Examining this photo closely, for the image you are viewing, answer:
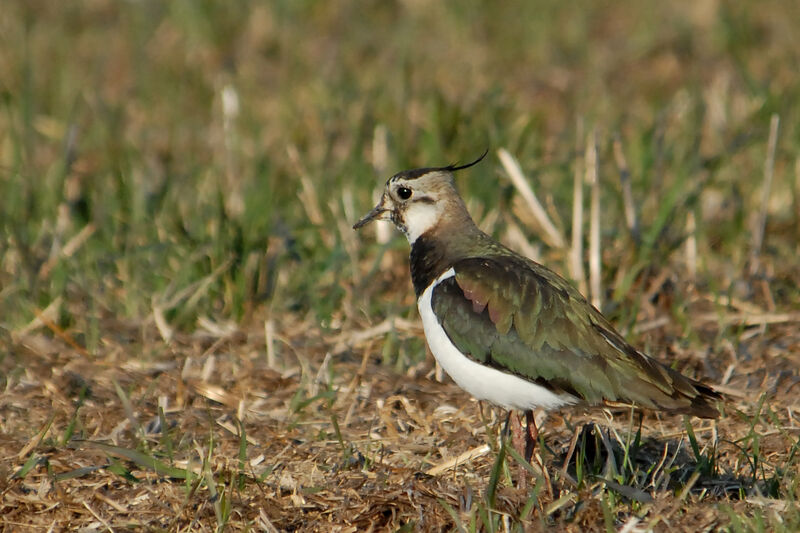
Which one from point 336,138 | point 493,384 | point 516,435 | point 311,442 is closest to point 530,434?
point 516,435

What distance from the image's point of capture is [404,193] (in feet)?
18.0

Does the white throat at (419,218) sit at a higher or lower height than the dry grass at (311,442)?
higher

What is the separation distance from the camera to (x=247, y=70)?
32.3ft

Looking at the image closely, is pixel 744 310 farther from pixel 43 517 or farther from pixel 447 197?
pixel 43 517

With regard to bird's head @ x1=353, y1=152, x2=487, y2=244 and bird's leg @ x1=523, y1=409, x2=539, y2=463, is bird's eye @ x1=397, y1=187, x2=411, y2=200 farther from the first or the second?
bird's leg @ x1=523, y1=409, x2=539, y2=463

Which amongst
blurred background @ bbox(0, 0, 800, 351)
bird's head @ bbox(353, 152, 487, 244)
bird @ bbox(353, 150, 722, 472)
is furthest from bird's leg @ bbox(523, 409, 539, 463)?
blurred background @ bbox(0, 0, 800, 351)

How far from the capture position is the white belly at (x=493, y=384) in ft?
14.7

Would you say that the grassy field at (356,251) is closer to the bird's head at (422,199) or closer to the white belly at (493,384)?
the white belly at (493,384)

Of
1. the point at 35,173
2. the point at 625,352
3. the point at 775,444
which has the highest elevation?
the point at 625,352

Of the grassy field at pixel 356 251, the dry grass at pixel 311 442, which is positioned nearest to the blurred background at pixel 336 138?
the grassy field at pixel 356 251

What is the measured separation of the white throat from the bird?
1.21ft

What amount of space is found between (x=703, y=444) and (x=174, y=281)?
2926 mm

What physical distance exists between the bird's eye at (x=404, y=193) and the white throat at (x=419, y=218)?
0.16ft

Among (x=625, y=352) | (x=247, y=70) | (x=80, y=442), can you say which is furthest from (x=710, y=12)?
(x=80, y=442)
